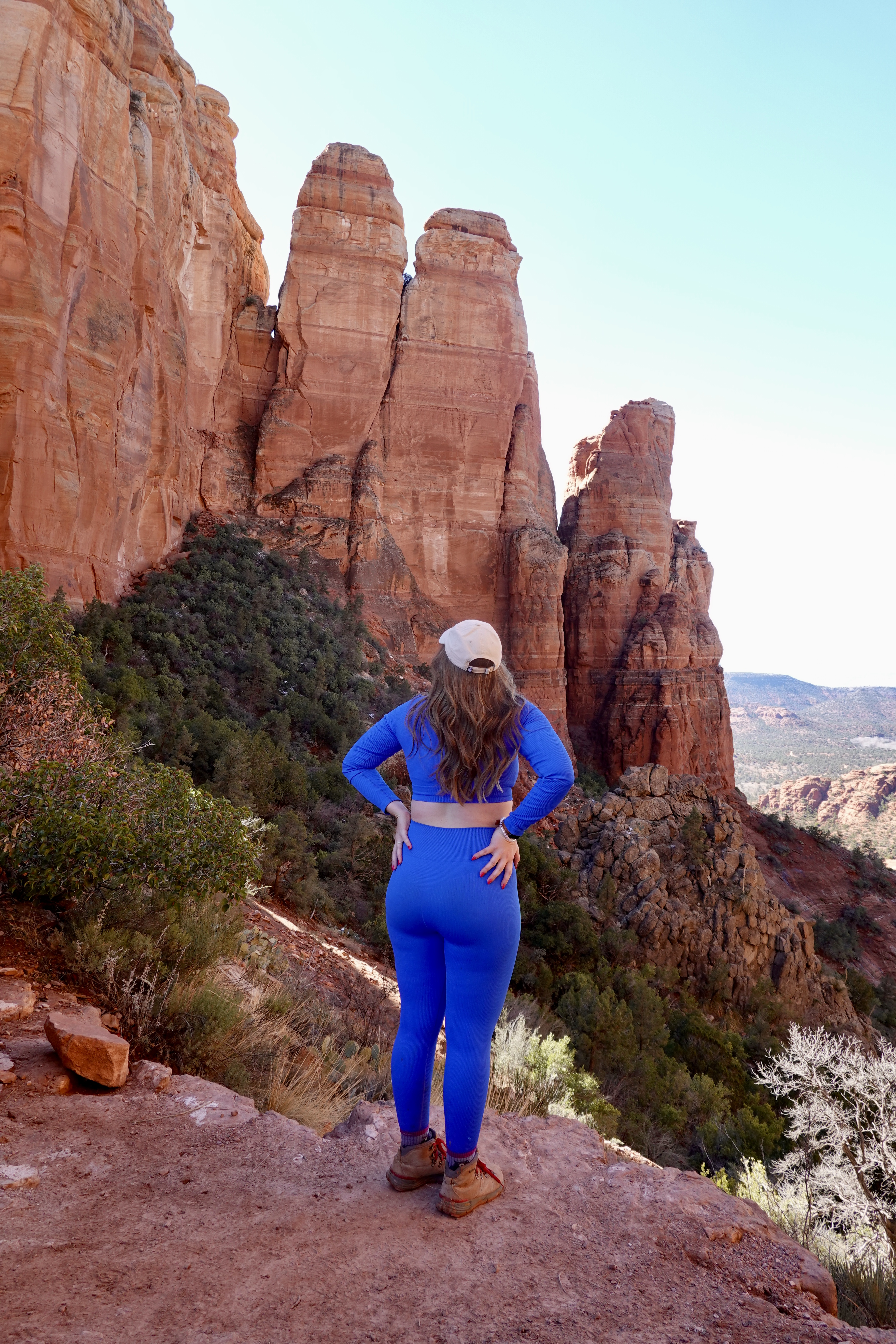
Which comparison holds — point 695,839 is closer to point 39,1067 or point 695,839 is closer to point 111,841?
point 111,841

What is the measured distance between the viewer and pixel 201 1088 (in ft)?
10.2

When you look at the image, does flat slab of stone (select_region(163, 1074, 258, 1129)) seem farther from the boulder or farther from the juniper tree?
the juniper tree

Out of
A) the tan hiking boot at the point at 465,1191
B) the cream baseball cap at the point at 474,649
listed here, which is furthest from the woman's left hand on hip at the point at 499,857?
the tan hiking boot at the point at 465,1191

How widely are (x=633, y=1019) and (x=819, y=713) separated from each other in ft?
398

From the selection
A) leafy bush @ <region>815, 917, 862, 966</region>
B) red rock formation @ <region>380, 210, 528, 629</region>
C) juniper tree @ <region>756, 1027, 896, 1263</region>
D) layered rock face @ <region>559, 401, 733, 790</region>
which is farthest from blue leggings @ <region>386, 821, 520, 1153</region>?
layered rock face @ <region>559, 401, 733, 790</region>

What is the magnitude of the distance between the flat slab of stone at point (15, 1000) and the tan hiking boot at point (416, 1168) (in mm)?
1820

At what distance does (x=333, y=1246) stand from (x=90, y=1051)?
1304 millimetres

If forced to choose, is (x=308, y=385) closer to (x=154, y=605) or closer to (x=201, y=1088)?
(x=154, y=605)

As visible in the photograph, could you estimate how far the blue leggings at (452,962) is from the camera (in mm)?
2402

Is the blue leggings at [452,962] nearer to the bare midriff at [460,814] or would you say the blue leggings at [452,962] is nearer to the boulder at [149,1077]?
the bare midriff at [460,814]

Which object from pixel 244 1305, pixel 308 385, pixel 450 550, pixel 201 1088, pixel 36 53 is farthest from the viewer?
pixel 450 550

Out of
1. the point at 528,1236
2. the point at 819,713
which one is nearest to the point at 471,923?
the point at 528,1236

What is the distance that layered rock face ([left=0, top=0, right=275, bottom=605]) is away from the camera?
1196cm

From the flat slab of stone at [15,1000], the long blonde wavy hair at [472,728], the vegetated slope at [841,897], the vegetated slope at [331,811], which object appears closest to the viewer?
the long blonde wavy hair at [472,728]
